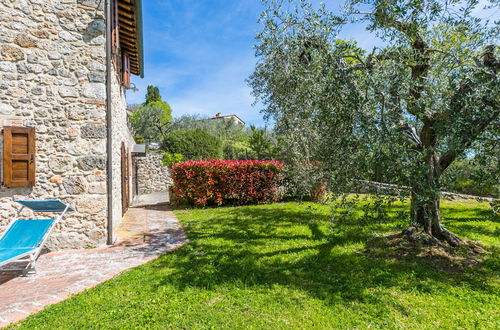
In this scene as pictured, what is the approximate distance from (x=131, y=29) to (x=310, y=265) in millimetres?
7950

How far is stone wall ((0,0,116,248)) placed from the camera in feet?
17.0

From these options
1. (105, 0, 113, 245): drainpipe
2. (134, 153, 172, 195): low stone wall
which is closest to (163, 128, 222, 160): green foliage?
(134, 153, 172, 195): low stone wall

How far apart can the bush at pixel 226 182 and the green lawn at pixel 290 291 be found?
4.76 meters

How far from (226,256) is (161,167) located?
13774 mm

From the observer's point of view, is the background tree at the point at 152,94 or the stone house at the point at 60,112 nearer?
the stone house at the point at 60,112

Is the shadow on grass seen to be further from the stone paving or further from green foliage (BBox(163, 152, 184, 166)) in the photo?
green foliage (BBox(163, 152, 184, 166))

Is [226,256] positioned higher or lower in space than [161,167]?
lower

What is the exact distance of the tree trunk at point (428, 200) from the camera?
350cm

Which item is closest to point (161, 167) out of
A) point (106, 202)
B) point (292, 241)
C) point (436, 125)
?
point (106, 202)

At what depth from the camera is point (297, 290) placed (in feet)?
11.9

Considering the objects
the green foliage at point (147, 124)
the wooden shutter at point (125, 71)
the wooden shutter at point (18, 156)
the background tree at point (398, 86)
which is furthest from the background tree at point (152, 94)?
the background tree at point (398, 86)

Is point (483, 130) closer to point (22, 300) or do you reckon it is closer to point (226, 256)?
point (226, 256)

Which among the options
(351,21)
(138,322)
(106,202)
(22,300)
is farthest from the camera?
(106,202)

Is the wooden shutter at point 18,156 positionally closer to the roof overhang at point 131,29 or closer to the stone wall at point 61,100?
the stone wall at point 61,100
